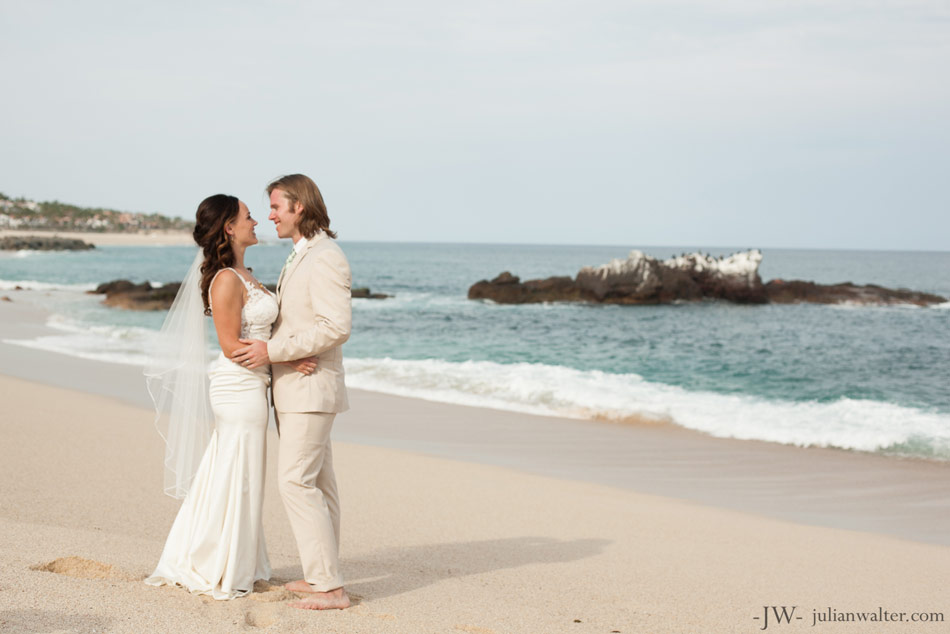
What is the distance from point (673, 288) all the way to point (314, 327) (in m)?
36.2

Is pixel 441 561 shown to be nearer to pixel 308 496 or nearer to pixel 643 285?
pixel 308 496

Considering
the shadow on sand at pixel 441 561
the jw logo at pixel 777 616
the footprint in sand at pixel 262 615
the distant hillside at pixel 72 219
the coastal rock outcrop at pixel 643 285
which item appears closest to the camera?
the footprint in sand at pixel 262 615

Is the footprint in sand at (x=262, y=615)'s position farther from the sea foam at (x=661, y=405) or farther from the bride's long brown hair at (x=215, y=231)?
the sea foam at (x=661, y=405)

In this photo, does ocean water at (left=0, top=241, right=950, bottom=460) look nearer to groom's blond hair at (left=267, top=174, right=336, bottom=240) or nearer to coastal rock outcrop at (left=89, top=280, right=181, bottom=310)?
coastal rock outcrop at (left=89, top=280, right=181, bottom=310)

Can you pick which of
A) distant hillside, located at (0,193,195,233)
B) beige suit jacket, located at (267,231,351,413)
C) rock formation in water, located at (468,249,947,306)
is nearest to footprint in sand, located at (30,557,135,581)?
beige suit jacket, located at (267,231,351,413)

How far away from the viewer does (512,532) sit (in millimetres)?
6145

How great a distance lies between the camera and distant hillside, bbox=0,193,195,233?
15175 cm

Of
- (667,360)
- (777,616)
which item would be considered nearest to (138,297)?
(667,360)

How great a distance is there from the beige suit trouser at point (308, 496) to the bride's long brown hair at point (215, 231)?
0.86m

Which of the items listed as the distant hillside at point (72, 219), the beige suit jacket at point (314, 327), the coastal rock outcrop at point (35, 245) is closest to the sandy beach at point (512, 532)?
the beige suit jacket at point (314, 327)

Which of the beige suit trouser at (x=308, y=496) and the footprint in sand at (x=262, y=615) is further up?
the beige suit trouser at (x=308, y=496)

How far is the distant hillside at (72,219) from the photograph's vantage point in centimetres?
15175

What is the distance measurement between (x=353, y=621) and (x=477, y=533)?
2340 millimetres

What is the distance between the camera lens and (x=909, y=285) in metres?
62.4
